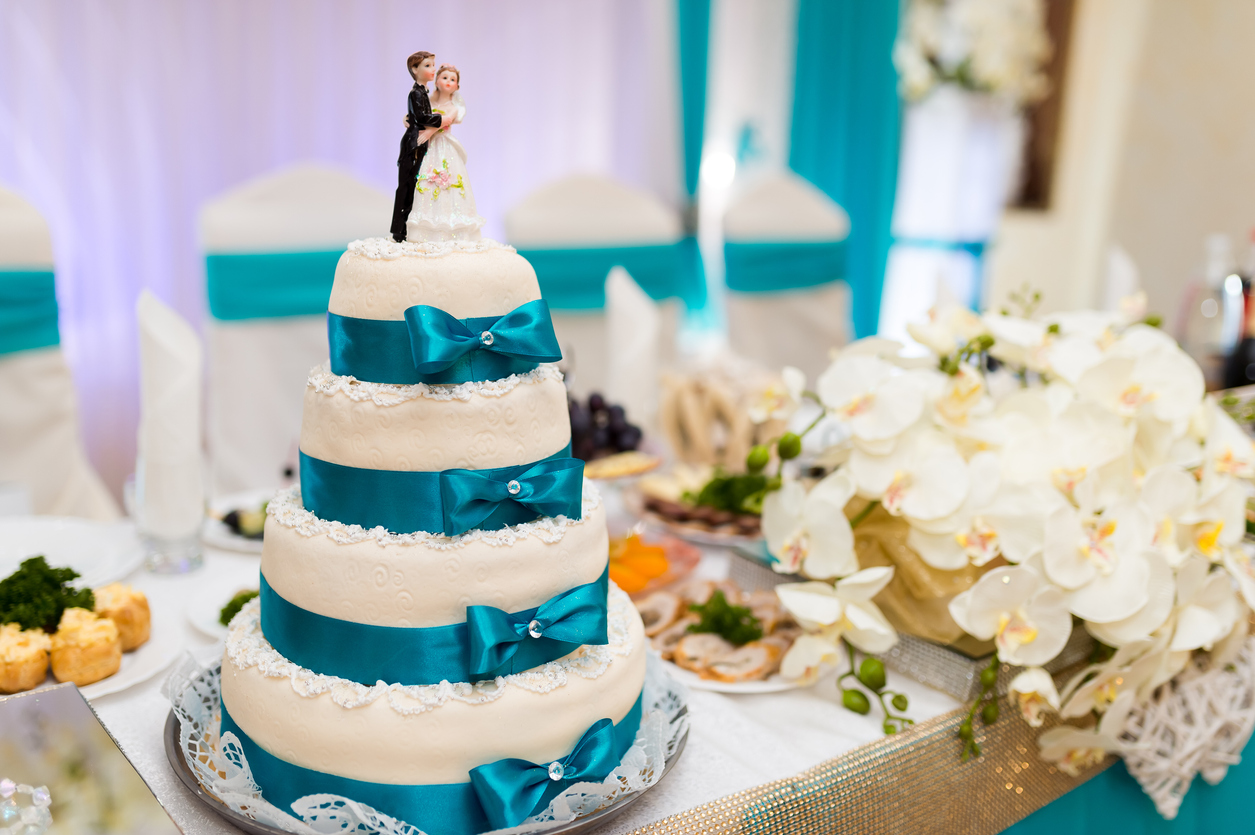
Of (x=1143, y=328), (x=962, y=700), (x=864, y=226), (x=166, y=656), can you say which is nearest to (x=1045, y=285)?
(x=864, y=226)

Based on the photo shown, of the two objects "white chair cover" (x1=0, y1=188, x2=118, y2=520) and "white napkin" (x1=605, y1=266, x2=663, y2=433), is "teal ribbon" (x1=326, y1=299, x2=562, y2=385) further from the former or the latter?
"white chair cover" (x1=0, y1=188, x2=118, y2=520)

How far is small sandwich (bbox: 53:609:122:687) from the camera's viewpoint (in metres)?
1.10

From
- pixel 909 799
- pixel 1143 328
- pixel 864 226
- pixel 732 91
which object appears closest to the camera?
pixel 909 799

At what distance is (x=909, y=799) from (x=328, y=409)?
0.77m

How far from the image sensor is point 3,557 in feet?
4.55

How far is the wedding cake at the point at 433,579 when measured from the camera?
0.87 metres

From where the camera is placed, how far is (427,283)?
2.92 ft

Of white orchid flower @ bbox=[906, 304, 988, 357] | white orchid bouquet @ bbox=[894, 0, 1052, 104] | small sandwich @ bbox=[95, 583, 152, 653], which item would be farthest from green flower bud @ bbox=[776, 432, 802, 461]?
white orchid bouquet @ bbox=[894, 0, 1052, 104]

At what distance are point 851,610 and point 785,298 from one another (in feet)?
8.62

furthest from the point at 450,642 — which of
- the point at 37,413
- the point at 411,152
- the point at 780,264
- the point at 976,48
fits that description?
the point at 976,48

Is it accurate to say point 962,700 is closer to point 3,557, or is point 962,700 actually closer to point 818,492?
point 818,492

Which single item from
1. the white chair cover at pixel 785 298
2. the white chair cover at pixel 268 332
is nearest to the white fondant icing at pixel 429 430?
the white chair cover at pixel 268 332

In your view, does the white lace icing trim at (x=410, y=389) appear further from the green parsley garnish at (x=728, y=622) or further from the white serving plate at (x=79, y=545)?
the white serving plate at (x=79, y=545)

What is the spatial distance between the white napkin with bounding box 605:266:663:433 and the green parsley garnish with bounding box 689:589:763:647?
0.83m
